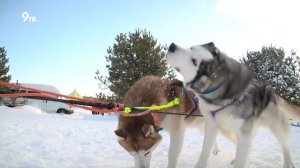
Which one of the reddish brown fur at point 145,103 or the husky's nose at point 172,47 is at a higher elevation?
the husky's nose at point 172,47

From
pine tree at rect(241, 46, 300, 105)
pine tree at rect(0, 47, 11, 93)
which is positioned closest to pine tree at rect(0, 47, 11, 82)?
pine tree at rect(0, 47, 11, 93)

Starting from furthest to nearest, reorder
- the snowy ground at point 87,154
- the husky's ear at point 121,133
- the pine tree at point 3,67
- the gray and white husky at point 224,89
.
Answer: the pine tree at point 3,67, the snowy ground at point 87,154, the husky's ear at point 121,133, the gray and white husky at point 224,89

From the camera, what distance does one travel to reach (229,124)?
3385mm

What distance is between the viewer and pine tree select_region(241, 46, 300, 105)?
25.3 m

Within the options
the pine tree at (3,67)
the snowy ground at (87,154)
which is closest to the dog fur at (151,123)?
the snowy ground at (87,154)

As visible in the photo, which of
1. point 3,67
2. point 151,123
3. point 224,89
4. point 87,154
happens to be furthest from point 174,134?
point 3,67

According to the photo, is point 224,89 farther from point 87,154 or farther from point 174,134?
point 87,154

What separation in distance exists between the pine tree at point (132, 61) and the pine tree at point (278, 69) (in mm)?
7405

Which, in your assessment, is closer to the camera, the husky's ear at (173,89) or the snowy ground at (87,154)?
the husky's ear at (173,89)

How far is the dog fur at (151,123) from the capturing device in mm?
3617

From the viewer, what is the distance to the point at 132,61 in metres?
23.9

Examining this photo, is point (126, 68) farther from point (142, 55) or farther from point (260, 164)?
point (260, 164)

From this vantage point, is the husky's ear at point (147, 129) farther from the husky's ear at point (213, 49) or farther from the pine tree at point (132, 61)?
the pine tree at point (132, 61)

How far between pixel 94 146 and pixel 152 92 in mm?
2859
